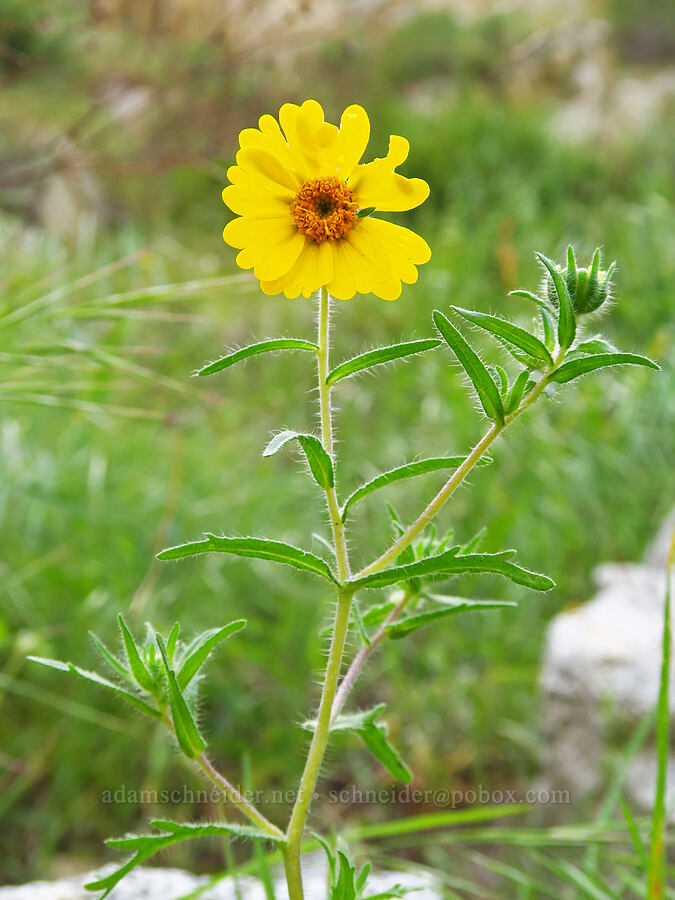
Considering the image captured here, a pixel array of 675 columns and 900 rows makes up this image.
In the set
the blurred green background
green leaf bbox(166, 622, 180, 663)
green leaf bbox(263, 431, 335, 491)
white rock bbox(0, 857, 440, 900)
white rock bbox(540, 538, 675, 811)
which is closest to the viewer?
green leaf bbox(263, 431, 335, 491)

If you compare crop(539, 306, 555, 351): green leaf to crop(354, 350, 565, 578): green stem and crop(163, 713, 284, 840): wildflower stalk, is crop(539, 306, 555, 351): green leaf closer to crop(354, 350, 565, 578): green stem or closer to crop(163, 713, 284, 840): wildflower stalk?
crop(354, 350, 565, 578): green stem

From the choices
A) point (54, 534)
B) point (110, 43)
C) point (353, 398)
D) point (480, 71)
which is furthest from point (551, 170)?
point (54, 534)

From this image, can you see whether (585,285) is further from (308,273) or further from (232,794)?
(232,794)

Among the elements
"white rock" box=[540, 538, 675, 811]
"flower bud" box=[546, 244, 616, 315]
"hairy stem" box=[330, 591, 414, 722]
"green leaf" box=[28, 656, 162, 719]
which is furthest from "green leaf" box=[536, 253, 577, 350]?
"white rock" box=[540, 538, 675, 811]

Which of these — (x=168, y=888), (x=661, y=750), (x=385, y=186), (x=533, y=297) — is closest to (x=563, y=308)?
(x=533, y=297)

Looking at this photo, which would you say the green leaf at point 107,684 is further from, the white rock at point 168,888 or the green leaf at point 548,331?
the white rock at point 168,888

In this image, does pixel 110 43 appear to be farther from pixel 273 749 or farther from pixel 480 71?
pixel 273 749

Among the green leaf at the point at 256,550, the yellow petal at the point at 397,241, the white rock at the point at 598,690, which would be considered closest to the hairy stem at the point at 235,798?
the green leaf at the point at 256,550
